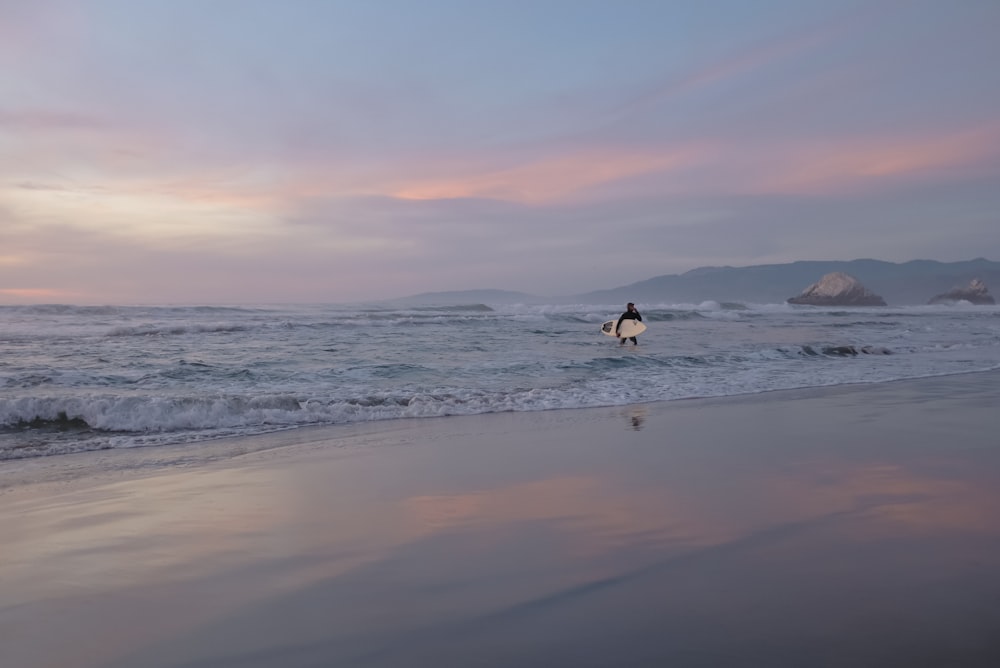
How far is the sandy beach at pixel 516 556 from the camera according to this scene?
263 cm

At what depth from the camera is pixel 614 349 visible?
1927 centimetres

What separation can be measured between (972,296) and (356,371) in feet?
282

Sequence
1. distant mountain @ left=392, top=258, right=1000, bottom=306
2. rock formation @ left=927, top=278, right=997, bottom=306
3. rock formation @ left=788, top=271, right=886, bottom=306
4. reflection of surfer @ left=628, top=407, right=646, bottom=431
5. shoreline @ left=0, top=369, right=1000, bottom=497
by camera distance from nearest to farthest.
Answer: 1. shoreline @ left=0, top=369, right=1000, bottom=497
2. reflection of surfer @ left=628, top=407, right=646, bottom=431
3. rock formation @ left=788, top=271, right=886, bottom=306
4. rock formation @ left=927, top=278, right=997, bottom=306
5. distant mountain @ left=392, top=258, right=1000, bottom=306

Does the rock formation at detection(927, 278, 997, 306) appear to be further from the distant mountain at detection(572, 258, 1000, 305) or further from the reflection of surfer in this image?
the reflection of surfer

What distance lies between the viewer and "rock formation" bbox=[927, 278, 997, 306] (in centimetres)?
7544

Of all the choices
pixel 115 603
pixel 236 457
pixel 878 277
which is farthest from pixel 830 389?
pixel 878 277

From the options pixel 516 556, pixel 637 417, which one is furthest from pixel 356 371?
pixel 516 556

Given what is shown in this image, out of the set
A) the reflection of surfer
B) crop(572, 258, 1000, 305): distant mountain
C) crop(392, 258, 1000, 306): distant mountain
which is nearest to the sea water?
the reflection of surfer

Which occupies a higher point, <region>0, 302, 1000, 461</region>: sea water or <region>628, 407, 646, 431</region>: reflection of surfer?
<region>0, 302, 1000, 461</region>: sea water

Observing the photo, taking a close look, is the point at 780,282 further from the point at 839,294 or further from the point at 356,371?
the point at 356,371

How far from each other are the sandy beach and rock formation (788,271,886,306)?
72.5 meters

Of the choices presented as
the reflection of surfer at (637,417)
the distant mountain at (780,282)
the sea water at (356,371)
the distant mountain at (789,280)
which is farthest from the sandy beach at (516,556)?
the distant mountain at (789,280)

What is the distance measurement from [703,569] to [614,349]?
16.1m

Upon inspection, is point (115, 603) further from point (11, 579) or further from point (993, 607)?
point (993, 607)
